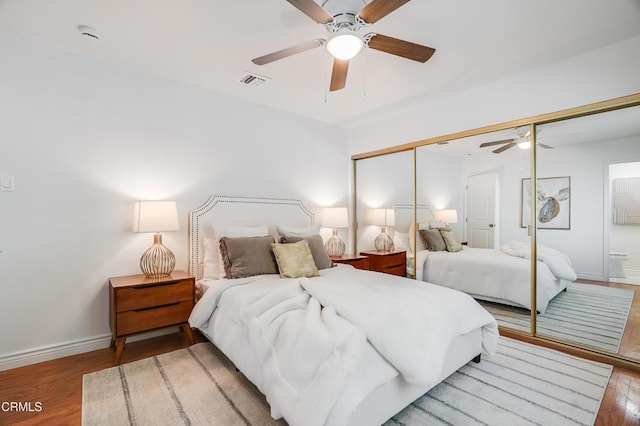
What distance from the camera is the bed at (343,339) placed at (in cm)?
143

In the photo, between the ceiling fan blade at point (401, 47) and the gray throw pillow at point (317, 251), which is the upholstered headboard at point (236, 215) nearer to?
the gray throw pillow at point (317, 251)

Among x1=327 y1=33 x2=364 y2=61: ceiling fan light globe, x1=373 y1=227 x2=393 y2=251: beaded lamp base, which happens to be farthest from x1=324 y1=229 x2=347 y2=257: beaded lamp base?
x1=327 y1=33 x2=364 y2=61: ceiling fan light globe

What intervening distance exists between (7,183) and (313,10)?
8.72ft

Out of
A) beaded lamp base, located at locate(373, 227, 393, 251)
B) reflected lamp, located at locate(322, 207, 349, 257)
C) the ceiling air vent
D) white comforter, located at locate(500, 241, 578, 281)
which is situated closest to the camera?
white comforter, located at locate(500, 241, 578, 281)

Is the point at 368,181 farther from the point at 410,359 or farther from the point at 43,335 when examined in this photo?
the point at 43,335

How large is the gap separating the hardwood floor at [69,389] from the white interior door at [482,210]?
4.73 ft

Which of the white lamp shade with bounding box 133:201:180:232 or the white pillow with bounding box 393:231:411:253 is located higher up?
the white lamp shade with bounding box 133:201:180:232

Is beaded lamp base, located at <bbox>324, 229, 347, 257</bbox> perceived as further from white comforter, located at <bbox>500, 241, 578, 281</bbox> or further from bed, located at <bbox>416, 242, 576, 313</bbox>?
white comforter, located at <bbox>500, 241, 578, 281</bbox>

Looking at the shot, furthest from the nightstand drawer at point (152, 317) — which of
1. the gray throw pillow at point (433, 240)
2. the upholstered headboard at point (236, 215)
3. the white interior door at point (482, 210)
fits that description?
the white interior door at point (482, 210)

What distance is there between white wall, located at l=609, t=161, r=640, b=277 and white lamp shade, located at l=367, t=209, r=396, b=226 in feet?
7.23

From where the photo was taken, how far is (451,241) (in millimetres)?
3660

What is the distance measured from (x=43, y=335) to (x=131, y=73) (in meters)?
2.43

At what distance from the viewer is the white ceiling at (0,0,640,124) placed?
6.76ft

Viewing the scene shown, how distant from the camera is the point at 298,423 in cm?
135
